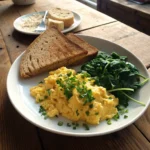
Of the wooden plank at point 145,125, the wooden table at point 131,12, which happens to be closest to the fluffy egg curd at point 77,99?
the wooden plank at point 145,125

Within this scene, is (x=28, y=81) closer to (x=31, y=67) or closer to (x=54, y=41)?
(x=31, y=67)

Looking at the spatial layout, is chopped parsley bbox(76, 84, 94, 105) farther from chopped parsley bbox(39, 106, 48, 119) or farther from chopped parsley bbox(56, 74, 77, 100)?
chopped parsley bbox(39, 106, 48, 119)

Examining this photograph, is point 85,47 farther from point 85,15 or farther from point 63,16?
point 85,15

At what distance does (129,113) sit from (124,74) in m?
0.18

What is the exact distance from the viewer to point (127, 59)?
0.98 m

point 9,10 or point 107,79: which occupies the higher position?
point 107,79

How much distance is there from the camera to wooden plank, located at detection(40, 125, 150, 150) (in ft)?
2.11

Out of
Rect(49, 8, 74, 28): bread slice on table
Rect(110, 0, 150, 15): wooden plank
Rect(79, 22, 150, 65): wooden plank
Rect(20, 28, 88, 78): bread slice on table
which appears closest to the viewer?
Rect(20, 28, 88, 78): bread slice on table

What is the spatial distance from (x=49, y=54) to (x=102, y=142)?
576mm

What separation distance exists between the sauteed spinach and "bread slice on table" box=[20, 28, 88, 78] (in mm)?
166

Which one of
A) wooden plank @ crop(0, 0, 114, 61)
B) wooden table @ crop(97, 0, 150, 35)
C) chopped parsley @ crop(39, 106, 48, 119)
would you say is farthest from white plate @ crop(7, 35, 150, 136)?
wooden table @ crop(97, 0, 150, 35)

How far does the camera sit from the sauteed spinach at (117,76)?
75 cm

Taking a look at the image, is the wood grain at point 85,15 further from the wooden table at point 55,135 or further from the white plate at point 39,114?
the white plate at point 39,114

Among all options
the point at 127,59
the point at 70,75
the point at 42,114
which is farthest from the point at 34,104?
the point at 127,59
